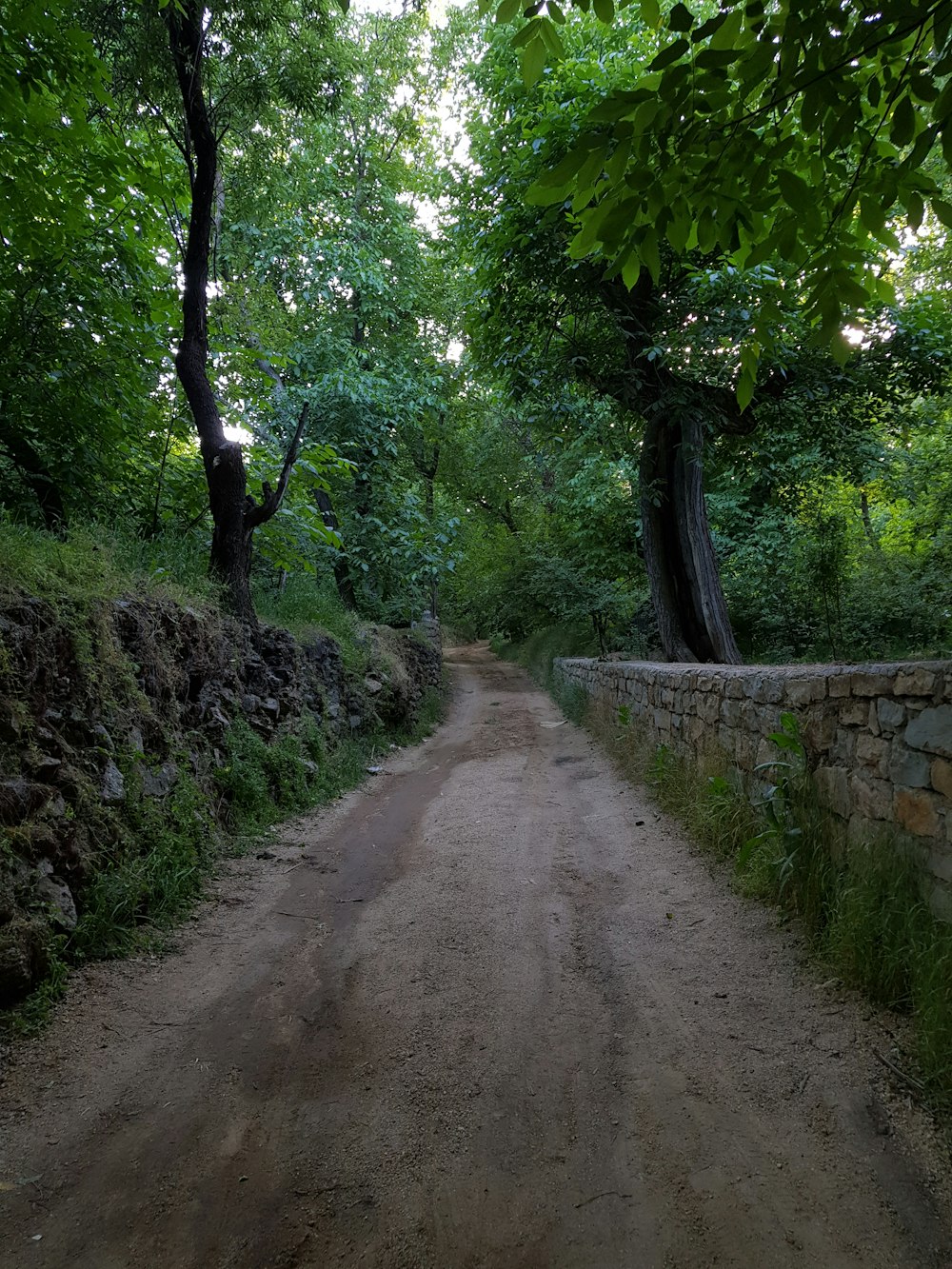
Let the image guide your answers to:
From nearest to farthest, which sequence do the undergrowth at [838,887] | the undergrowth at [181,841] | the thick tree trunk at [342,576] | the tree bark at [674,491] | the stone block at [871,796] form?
the undergrowth at [838,887] → the stone block at [871,796] → the undergrowth at [181,841] → the tree bark at [674,491] → the thick tree trunk at [342,576]

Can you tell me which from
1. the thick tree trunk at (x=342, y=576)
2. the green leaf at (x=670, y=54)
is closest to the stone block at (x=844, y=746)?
the green leaf at (x=670, y=54)

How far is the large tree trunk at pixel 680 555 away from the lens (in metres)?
8.67

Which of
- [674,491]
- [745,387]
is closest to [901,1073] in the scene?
[745,387]

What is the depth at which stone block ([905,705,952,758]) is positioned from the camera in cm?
267

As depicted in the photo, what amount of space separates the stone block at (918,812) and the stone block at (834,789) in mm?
404

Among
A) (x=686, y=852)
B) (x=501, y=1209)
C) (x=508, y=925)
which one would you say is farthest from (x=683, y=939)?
(x=501, y=1209)

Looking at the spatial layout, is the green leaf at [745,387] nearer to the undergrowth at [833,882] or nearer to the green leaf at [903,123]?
the green leaf at [903,123]

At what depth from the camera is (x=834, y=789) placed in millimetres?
3533

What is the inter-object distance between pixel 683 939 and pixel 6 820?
3457mm

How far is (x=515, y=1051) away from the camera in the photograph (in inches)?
105

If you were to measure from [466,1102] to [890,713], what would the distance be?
247 centimetres

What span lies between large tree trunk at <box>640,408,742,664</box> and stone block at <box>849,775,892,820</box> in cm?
541

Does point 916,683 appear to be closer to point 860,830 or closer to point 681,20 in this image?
point 860,830

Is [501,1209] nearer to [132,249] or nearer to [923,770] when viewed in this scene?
[923,770]
